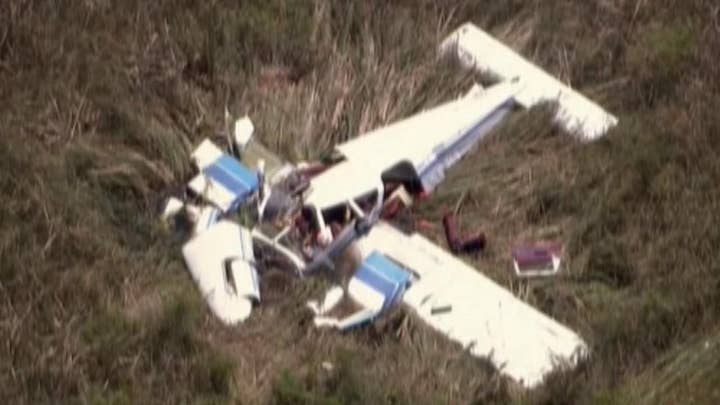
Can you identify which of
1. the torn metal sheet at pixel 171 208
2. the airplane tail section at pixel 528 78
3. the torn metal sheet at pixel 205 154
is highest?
the torn metal sheet at pixel 205 154

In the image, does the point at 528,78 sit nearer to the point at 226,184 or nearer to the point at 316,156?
the point at 316,156

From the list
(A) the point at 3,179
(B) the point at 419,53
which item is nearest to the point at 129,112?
(A) the point at 3,179

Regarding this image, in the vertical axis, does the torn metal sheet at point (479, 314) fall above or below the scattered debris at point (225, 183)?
below

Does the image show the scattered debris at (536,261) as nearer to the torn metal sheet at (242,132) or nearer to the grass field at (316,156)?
the grass field at (316,156)

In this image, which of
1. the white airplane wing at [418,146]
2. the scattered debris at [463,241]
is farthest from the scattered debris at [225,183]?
the scattered debris at [463,241]

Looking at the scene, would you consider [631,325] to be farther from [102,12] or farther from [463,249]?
[102,12]

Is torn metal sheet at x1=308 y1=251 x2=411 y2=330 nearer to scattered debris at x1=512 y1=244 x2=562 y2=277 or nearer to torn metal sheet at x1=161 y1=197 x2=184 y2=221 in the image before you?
scattered debris at x1=512 y1=244 x2=562 y2=277

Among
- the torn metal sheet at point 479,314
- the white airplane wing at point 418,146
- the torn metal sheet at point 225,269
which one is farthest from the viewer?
the white airplane wing at point 418,146

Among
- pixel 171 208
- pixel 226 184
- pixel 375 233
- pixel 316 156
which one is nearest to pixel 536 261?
pixel 375 233

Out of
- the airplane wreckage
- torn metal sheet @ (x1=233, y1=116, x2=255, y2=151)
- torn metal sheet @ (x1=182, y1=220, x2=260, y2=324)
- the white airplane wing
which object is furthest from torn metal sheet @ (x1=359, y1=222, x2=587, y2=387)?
torn metal sheet @ (x1=233, y1=116, x2=255, y2=151)
